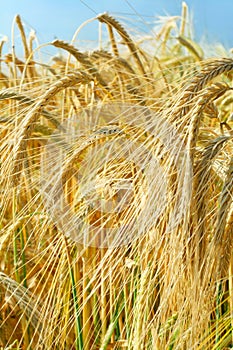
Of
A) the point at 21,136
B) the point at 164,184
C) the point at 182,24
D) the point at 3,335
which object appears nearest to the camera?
the point at 164,184

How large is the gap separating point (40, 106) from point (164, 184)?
1.36 feet

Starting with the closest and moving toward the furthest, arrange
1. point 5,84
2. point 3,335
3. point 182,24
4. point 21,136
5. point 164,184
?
point 164,184 → point 21,136 → point 3,335 → point 5,84 → point 182,24

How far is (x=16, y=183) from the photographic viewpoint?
1.32m

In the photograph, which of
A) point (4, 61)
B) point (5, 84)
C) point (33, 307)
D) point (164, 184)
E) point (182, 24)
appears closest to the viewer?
point (164, 184)

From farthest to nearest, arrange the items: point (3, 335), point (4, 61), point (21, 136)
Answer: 1. point (4, 61)
2. point (3, 335)
3. point (21, 136)

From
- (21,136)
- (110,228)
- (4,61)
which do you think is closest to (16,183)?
(21,136)

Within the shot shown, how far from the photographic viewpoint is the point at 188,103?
1.04 metres

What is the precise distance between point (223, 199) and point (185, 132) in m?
0.12

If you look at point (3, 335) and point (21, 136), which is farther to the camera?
point (3, 335)

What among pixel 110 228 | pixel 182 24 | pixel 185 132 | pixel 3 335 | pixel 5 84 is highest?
pixel 182 24

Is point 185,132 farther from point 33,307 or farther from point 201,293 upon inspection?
point 33,307

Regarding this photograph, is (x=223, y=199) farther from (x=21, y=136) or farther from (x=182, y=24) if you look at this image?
(x=182, y=24)

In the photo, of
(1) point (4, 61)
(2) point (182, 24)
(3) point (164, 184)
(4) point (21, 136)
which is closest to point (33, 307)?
(4) point (21, 136)

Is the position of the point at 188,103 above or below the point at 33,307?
above
